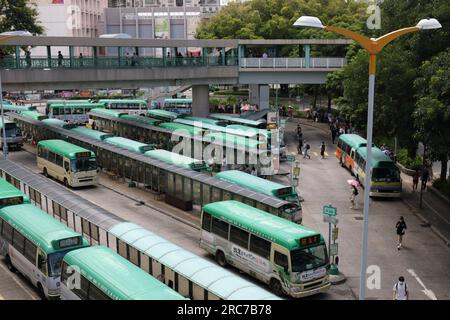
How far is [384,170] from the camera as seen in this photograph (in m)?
30.8

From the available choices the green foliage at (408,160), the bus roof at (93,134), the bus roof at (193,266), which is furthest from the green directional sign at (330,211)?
the bus roof at (93,134)

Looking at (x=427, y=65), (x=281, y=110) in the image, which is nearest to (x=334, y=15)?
(x=281, y=110)

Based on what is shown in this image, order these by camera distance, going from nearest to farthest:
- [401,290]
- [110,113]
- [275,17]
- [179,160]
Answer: [401,290], [179,160], [110,113], [275,17]

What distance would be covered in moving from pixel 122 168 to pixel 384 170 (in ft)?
52.6

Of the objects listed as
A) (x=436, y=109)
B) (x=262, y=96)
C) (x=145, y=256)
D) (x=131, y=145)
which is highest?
(x=436, y=109)

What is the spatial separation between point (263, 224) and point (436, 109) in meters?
8.25

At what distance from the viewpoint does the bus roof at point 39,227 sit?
17422 mm

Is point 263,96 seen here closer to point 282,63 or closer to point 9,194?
point 282,63

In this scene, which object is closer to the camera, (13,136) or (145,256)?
(145,256)

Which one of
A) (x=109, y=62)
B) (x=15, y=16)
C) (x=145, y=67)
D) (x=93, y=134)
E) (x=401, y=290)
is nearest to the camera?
(x=401, y=290)

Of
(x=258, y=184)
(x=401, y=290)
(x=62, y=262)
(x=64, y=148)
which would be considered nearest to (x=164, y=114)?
(x=64, y=148)

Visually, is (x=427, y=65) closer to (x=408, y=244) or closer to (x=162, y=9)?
(x=408, y=244)

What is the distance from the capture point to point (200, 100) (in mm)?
53000

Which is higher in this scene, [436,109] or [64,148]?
[436,109]
